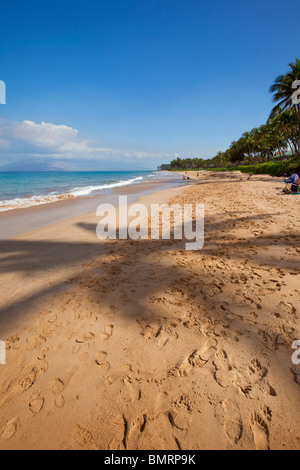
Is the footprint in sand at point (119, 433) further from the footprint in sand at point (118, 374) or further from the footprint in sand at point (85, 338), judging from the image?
the footprint in sand at point (85, 338)

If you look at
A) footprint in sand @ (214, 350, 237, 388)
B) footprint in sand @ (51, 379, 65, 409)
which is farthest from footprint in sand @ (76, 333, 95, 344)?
footprint in sand @ (214, 350, 237, 388)

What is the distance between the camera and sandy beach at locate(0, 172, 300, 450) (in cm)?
161

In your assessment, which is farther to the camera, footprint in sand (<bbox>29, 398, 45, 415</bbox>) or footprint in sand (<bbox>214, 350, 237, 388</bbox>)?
footprint in sand (<bbox>214, 350, 237, 388</bbox>)

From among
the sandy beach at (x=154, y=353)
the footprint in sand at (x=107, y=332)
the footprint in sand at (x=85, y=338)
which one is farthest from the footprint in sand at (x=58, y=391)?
the footprint in sand at (x=107, y=332)

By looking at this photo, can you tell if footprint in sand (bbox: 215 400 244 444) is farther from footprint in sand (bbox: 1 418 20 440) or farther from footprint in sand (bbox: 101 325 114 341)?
footprint in sand (bbox: 1 418 20 440)

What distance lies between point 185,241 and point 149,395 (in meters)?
4.18

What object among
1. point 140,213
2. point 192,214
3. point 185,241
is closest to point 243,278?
point 185,241

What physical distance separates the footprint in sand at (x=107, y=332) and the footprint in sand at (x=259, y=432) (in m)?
1.68

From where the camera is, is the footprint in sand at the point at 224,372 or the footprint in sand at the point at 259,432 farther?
the footprint in sand at the point at 224,372

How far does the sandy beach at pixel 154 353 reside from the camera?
1.61 meters
